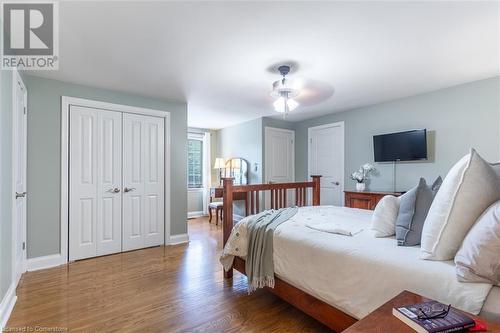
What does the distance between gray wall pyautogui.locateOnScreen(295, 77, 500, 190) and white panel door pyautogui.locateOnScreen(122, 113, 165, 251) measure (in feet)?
11.2

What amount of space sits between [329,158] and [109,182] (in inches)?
155

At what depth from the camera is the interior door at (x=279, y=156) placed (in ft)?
17.9

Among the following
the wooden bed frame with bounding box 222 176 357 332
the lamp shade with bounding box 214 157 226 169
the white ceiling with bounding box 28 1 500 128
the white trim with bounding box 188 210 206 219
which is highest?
the white ceiling with bounding box 28 1 500 128

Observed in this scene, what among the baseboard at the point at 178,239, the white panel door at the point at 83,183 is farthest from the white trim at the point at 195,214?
the white panel door at the point at 83,183

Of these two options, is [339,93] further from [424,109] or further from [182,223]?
[182,223]

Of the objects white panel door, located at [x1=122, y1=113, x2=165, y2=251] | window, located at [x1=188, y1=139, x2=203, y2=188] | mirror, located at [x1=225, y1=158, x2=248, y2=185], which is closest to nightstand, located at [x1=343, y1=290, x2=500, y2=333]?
white panel door, located at [x1=122, y1=113, x2=165, y2=251]

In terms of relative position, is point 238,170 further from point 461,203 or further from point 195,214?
point 461,203

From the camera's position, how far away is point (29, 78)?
3045 millimetres

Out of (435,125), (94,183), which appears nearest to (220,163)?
(94,183)

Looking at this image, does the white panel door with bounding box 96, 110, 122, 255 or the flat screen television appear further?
the flat screen television

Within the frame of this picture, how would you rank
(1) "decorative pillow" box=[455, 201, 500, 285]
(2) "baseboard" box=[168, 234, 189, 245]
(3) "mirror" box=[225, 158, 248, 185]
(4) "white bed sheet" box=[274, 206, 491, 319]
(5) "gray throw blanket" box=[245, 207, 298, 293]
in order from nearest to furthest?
(1) "decorative pillow" box=[455, 201, 500, 285] → (4) "white bed sheet" box=[274, 206, 491, 319] → (5) "gray throw blanket" box=[245, 207, 298, 293] → (2) "baseboard" box=[168, 234, 189, 245] → (3) "mirror" box=[225, 158, 248, 185]

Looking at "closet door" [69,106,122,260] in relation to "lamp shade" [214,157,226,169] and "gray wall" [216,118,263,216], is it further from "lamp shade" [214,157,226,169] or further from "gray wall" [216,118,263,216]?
"lamp shade" [214,157,226,169]

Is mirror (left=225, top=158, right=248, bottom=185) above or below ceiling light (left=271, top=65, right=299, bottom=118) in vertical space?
below

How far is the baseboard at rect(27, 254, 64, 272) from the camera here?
9.77 feet
